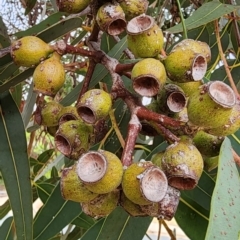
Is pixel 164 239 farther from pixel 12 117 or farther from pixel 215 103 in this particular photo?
pixel 215 103

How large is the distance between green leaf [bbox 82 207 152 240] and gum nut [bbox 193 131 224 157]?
0.79 ft

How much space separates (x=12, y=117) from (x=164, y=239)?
2.77 metres

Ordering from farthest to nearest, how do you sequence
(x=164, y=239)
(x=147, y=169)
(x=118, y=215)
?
(x=164, y=239) → (x=118, y=215) → (x=147, y=169)

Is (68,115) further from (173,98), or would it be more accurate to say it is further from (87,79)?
(173,98)

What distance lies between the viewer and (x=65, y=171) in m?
0.65

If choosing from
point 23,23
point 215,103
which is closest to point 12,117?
point 215,103

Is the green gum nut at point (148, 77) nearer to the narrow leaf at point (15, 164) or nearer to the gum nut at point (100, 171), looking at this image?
the gum nut at point (100, 171)

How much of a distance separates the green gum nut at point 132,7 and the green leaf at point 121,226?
357 millimetres

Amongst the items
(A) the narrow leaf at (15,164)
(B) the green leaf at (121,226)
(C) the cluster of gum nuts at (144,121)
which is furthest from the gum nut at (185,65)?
(A) the narrow leaf at (15,164)

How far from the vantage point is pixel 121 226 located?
Answer: 0.88 metres

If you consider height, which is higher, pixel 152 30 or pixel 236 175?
pixel 152 30

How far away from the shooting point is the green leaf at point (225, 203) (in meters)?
0.52

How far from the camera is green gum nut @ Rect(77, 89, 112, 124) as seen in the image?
2.09 feet

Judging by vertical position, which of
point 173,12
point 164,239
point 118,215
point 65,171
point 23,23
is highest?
point 65,171
